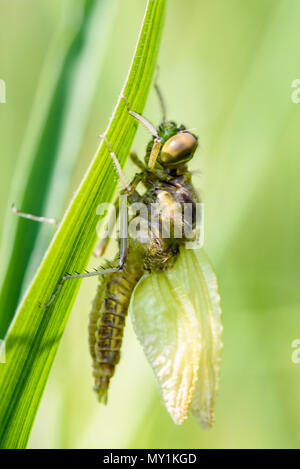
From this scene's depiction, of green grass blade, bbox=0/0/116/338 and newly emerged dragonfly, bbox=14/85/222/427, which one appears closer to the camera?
green grass blade, bbox=0/0/116/338

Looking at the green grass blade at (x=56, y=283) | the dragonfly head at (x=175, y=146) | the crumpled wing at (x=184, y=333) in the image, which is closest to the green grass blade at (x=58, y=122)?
the green grass blade at (x=56, y=283)

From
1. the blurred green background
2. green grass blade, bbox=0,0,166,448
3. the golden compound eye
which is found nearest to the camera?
green grass blade, bbox=0,0,166,448

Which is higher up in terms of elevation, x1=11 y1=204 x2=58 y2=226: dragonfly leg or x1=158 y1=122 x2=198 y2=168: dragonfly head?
x1=158 y1=122 x2=198 y2=168: dragonfly head

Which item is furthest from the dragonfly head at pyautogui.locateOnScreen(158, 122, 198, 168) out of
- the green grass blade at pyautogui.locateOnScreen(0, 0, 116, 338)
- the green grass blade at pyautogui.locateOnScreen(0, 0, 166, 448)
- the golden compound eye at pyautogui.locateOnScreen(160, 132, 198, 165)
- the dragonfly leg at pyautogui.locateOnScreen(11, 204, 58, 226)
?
the dragonfly leg at pyautogui.locateOnScreen(11, 204, 58, 226)

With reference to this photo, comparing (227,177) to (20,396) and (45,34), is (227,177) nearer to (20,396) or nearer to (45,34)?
(45,34)

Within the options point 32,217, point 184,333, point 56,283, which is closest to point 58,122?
point 32,217

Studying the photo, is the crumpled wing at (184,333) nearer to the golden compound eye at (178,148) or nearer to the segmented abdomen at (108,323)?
the segmented abdomen at (108,323)

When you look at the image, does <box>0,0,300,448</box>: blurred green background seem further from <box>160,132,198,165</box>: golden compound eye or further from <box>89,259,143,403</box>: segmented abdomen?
<box>160,132,198,165</box>: golden compound eye

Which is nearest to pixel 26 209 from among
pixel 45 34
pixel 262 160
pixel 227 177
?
pixel 227 177
